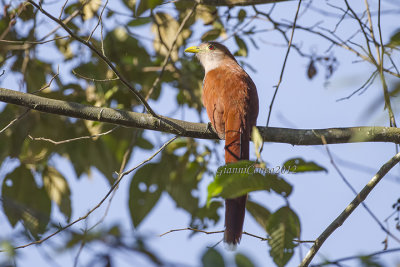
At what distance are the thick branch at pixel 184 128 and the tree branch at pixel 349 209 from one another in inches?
10.1

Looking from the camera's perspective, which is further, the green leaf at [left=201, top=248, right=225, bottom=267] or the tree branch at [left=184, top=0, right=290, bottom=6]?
the tree branch at [left=184, top=0, right=290, bottom=6]

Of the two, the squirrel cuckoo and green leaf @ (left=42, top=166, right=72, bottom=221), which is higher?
the squirrel cuckoo

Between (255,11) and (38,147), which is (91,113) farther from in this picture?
(255,11)

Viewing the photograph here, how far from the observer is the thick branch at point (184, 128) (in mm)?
2785

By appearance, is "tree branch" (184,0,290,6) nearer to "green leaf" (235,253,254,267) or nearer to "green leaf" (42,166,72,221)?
"green leaf" (42,166,72,221)

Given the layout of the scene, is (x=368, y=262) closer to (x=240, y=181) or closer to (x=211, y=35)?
(x=240, y=181)

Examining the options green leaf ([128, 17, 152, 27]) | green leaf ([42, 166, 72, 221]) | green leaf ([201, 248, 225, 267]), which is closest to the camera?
green leaf ([201, 248, 225, 267])

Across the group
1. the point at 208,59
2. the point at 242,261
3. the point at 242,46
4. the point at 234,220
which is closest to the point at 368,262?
the point at 242,261

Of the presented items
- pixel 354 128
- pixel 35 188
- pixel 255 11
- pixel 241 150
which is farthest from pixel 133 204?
pixel 255 11

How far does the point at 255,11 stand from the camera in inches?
168

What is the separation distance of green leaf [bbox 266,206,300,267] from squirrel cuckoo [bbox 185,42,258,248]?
1.84 ft

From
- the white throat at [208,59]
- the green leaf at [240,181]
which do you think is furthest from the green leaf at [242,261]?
the white throat at [208,59]

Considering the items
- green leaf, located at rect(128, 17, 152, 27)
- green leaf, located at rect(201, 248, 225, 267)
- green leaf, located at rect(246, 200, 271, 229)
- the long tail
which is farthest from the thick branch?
green leaf, located at rect(201, 248, 225, 267)

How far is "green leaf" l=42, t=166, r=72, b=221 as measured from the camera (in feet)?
12.2
